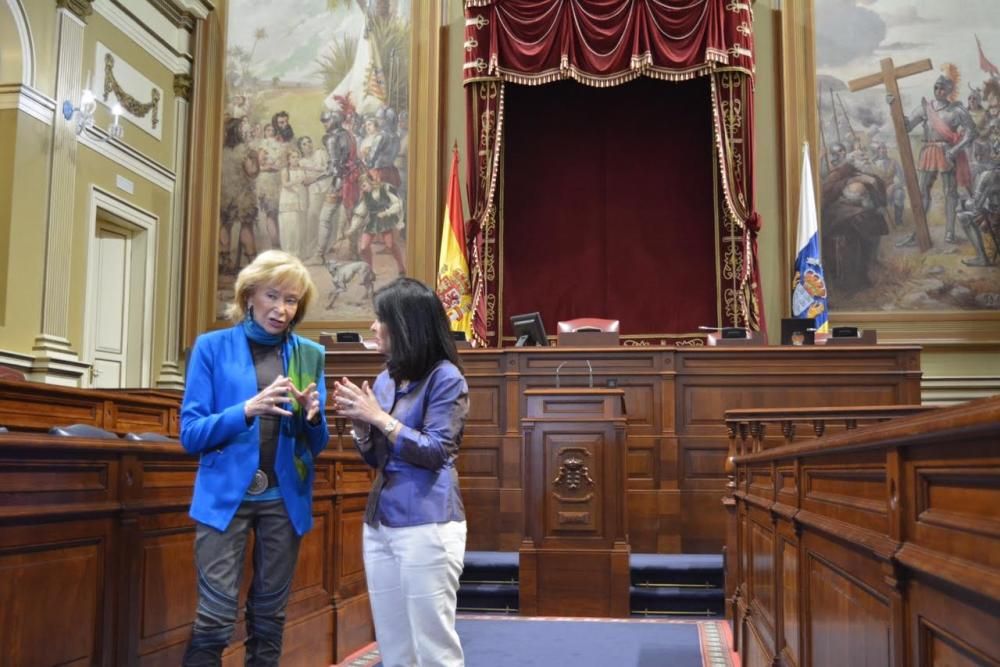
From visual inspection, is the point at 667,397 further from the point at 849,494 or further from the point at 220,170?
the point at 220,170

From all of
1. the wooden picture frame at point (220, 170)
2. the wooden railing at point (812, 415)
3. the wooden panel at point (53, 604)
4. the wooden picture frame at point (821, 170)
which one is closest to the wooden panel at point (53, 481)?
the wooden panel at point (53, 604)

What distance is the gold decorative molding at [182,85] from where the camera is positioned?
32.1 feet

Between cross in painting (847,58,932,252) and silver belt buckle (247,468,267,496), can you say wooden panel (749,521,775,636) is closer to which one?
silver belt buckle (247,468,267,496)

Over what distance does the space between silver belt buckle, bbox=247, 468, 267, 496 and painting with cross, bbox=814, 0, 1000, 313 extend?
752cm

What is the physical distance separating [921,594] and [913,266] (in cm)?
800

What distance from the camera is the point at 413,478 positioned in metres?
2.17

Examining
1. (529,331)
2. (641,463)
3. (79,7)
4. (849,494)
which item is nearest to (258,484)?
(849,494)

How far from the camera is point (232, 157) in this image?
32.3 feet

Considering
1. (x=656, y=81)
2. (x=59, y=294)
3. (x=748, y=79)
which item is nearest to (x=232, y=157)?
(x=59, y=294)

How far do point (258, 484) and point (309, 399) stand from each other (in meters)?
0.24

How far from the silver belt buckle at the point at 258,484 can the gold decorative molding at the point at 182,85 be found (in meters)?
8.31

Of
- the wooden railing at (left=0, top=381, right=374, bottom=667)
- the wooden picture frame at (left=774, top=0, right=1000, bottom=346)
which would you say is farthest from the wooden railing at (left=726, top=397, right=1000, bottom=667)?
the wooden picture frame at (left=774, top=0, right=1000, bottom=346)

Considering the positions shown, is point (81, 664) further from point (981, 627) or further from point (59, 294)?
point (59, 294)

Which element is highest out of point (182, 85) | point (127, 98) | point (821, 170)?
point (182, 85)
